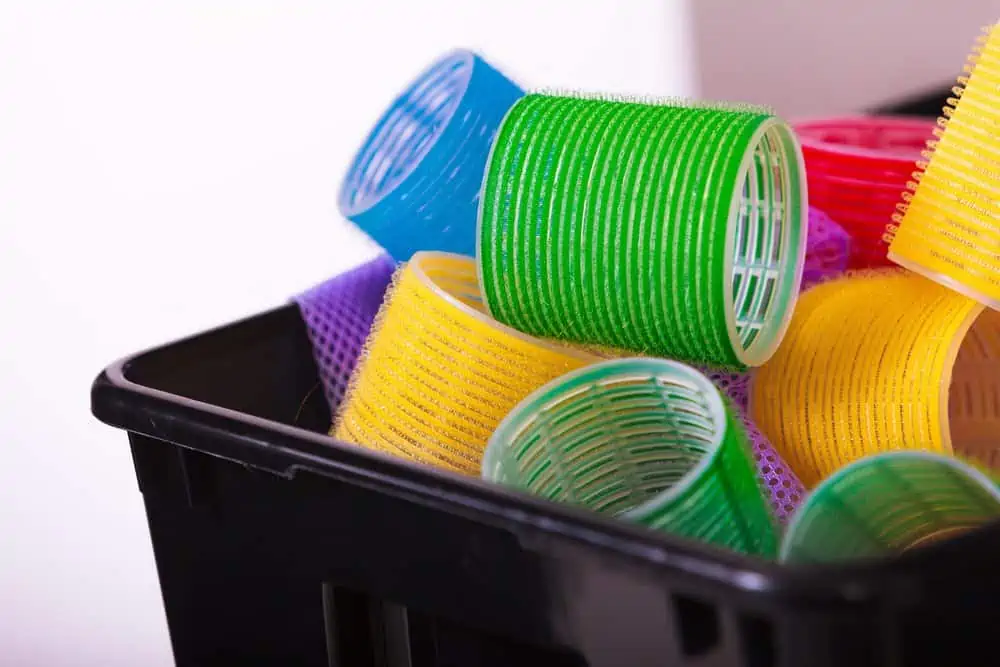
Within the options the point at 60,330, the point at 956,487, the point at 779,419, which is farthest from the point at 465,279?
the point at 60,330

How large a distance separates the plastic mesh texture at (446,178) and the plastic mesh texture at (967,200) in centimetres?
23

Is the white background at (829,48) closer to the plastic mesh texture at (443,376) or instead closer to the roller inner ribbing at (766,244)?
the roller inner ribbing at (766,244)

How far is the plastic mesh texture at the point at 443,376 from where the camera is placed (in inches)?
22.1

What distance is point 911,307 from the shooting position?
1.98ft

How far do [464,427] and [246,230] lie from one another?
481 millimetres

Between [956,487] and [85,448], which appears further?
[85,448]

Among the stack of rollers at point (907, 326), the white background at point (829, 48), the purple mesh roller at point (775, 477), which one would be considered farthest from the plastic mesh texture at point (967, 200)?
the white background at point (829, 48)

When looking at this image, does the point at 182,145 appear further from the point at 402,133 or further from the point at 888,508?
the point at 888,508

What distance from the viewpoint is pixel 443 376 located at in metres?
0.58

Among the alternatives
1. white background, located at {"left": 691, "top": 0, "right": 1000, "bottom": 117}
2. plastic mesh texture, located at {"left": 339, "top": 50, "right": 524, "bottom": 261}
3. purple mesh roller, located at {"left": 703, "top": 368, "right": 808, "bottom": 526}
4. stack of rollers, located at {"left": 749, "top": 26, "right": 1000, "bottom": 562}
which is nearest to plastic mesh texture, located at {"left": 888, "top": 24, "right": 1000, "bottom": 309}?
stack of rollers, located at {"left": 749, "top": 26, "right": 1000, "bottom": 562}

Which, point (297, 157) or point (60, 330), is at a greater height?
point (297, 157)

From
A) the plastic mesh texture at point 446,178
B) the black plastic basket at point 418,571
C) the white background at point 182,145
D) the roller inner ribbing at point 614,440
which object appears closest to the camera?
the black plastic basket at point 418,571

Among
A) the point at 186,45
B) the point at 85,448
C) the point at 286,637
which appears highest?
the point at 186,45

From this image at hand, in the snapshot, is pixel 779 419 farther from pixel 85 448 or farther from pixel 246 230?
pixel 85 448
